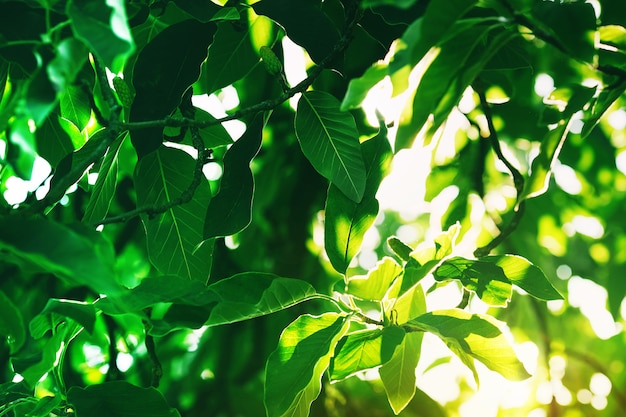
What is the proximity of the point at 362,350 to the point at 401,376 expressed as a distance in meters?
0.07

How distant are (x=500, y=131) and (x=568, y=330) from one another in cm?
99

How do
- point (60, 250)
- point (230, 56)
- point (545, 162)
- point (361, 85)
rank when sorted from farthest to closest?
point (230, 56)
point (545, 162)
point (361, 85)
point (60, 250)

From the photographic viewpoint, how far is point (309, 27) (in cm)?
71

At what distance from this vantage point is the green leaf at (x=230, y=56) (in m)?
0.82

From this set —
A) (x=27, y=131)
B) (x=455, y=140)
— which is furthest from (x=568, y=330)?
(x=27, y=131)

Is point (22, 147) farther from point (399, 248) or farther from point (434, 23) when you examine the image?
point (399, 248)

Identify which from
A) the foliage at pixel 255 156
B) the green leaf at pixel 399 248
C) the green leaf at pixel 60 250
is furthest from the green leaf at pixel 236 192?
the green leaf at pixel 60 250

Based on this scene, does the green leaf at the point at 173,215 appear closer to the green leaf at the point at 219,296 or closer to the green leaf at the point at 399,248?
the green leaf at the point at 219,296

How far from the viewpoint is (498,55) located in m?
0.78

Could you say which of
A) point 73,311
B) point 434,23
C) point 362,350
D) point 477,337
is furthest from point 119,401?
point 434,23

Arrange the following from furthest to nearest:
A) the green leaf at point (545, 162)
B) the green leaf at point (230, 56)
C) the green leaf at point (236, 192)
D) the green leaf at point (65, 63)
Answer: the green leaf at point (230, 56) < the green leaf at point (236, 192) < the green leaf at point (545, 162) < the green leaf at point (65, 63)

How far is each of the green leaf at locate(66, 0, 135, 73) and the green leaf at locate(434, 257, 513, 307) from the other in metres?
0.44

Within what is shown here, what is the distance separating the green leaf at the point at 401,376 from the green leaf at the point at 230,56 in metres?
0.39

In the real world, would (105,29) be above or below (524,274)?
above
